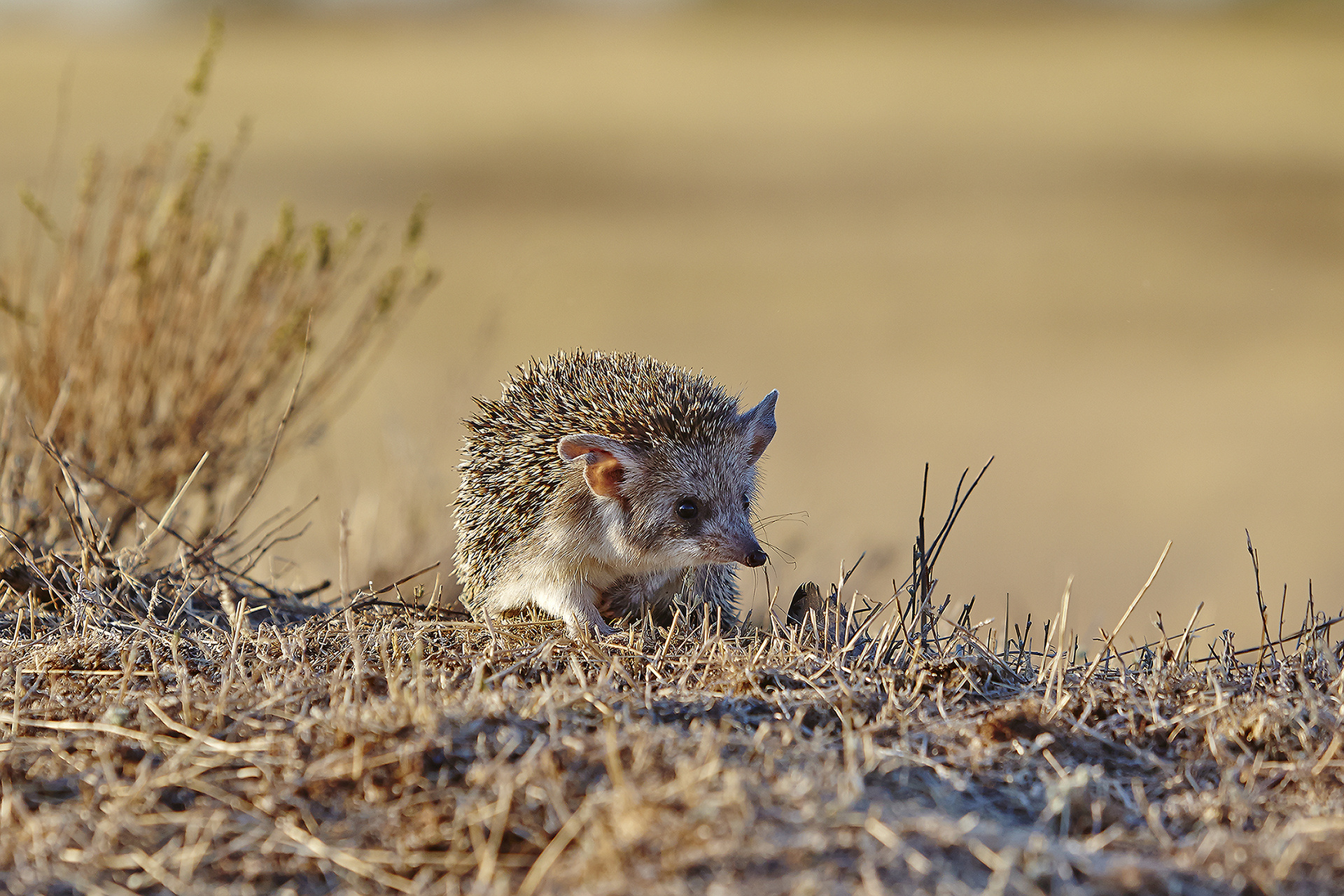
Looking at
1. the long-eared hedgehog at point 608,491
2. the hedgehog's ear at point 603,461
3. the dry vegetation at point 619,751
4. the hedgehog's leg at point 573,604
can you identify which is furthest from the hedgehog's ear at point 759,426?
the hedgehog's leg at point 573,604

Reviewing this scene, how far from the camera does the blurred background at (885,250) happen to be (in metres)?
11.1

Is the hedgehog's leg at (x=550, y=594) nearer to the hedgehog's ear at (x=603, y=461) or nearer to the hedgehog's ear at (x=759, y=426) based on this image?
the hedgehog's ear at (x=603, y=461)

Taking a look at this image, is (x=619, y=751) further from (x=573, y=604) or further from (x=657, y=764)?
(x=573, y=604)

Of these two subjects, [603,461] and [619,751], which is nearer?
[619,751]

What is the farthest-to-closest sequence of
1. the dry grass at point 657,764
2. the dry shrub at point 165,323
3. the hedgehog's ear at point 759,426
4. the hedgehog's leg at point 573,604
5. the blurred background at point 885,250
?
1. the blurred background at point 885,250
2. the dry shrub at point 165,323
3. the hedgehog's ear at point 759,426
4. the hedgehog's leg at point 573,604
5. the dry grass at point 657,764

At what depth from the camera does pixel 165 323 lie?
5.44 metres

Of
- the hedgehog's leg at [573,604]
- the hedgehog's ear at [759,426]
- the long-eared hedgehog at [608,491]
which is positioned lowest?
the hedgehog's leg at [573,604]

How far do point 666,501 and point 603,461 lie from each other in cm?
25

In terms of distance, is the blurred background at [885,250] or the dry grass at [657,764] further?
the blurred background at [885,250]

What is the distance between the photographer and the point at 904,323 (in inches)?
738

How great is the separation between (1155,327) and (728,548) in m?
16.3

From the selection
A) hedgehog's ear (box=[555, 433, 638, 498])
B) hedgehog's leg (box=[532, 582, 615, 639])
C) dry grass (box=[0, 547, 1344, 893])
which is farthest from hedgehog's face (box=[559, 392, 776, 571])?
dry grass (box=[0, 547, 1344, 893])

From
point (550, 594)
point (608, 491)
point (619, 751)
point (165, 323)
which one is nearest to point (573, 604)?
point (550, 594)

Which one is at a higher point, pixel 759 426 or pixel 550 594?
pixel 759 426
